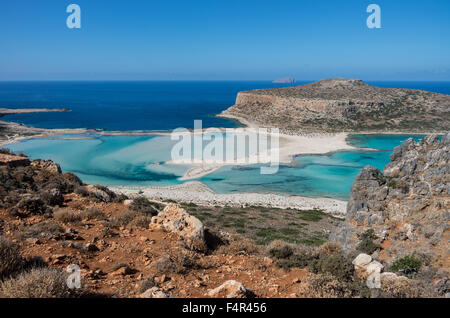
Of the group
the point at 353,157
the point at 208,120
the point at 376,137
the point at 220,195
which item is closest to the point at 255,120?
the point at 208,120

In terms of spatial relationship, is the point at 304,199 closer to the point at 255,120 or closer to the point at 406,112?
the point at 255,120

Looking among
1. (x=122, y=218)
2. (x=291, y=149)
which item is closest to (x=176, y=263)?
Answer: (x=122, y=218)

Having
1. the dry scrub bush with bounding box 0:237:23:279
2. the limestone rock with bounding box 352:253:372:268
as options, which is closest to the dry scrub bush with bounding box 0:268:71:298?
the dry scrub bush with bounding box 0:237:23:279

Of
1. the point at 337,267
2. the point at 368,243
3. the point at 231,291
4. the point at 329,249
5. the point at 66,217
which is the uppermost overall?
the point at 66,217

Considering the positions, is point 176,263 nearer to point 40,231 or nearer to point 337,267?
point 337,267

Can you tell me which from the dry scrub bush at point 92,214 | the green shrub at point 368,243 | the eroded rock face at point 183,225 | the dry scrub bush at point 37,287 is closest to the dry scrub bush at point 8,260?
the dry scrub bush at point 37,287
